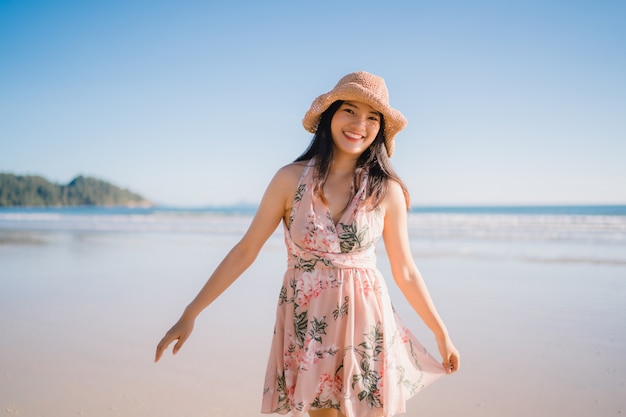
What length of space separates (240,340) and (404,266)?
9.60 ft

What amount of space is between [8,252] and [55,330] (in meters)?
6.87

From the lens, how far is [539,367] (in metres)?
3.88

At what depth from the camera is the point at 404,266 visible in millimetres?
2061

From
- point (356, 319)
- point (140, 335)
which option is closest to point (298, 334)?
point (356, 319)

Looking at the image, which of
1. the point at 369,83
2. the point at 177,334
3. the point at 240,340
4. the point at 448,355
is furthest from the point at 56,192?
the point at 448,355

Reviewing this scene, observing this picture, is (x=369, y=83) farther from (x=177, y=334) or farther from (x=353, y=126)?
(x=177, y=334)

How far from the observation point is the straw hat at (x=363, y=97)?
193 cm

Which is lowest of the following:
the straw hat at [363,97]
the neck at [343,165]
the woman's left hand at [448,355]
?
the woman's left hand at [448,355]

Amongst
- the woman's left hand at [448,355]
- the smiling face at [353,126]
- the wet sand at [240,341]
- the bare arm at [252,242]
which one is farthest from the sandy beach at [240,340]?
Result: the smiling face at [353,126]

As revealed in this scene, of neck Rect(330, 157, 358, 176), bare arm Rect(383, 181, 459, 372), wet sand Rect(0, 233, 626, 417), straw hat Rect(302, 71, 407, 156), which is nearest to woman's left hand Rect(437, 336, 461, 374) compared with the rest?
bare arm Rect(383, 181, 459, 372)

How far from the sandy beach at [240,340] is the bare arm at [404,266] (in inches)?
50.8

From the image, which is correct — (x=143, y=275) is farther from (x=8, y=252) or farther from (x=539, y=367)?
(x=539, y=367)

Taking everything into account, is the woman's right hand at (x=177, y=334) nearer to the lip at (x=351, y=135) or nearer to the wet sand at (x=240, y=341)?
the lip at (x=351, y=135)

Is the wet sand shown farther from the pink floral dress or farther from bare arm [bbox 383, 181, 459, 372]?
the pink floral dress
